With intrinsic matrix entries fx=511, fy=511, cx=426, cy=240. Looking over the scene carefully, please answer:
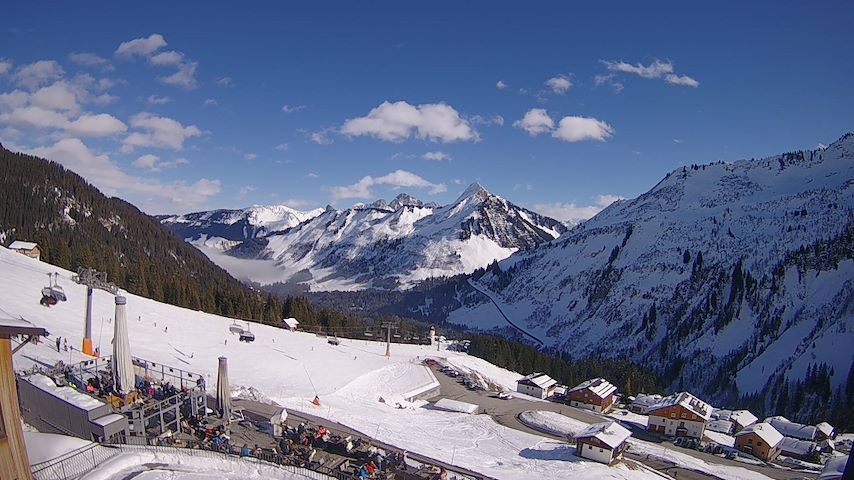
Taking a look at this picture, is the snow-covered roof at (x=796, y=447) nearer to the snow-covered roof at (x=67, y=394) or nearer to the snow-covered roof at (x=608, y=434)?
the snow-covered roof at (x=608, y=434)

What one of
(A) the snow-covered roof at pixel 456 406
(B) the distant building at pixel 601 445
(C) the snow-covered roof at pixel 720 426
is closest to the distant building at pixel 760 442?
(C) the snow-covered roof at pixel 720 426

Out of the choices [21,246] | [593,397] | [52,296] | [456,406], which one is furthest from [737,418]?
[21,246]

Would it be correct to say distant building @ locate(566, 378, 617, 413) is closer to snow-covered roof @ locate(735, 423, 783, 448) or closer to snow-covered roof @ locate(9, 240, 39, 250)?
snow-covered roof @ locate(735, 423, 783, 448)

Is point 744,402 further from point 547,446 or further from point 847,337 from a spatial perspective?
point 547,446

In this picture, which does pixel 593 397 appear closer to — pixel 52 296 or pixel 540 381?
pixel 540 381

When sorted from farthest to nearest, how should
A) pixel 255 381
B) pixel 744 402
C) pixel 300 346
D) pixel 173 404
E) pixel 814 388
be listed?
pixel 744 402 < pixel 814 388 < pixel 300 346 < pixel 255 381 < pixel 173 404

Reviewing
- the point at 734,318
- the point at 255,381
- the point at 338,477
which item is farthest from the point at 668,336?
the point at 338,477

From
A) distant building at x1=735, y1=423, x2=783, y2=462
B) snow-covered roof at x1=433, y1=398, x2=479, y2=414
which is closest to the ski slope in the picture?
snow-covered roof at x1=433, y1=398, x2=479, y2=414
